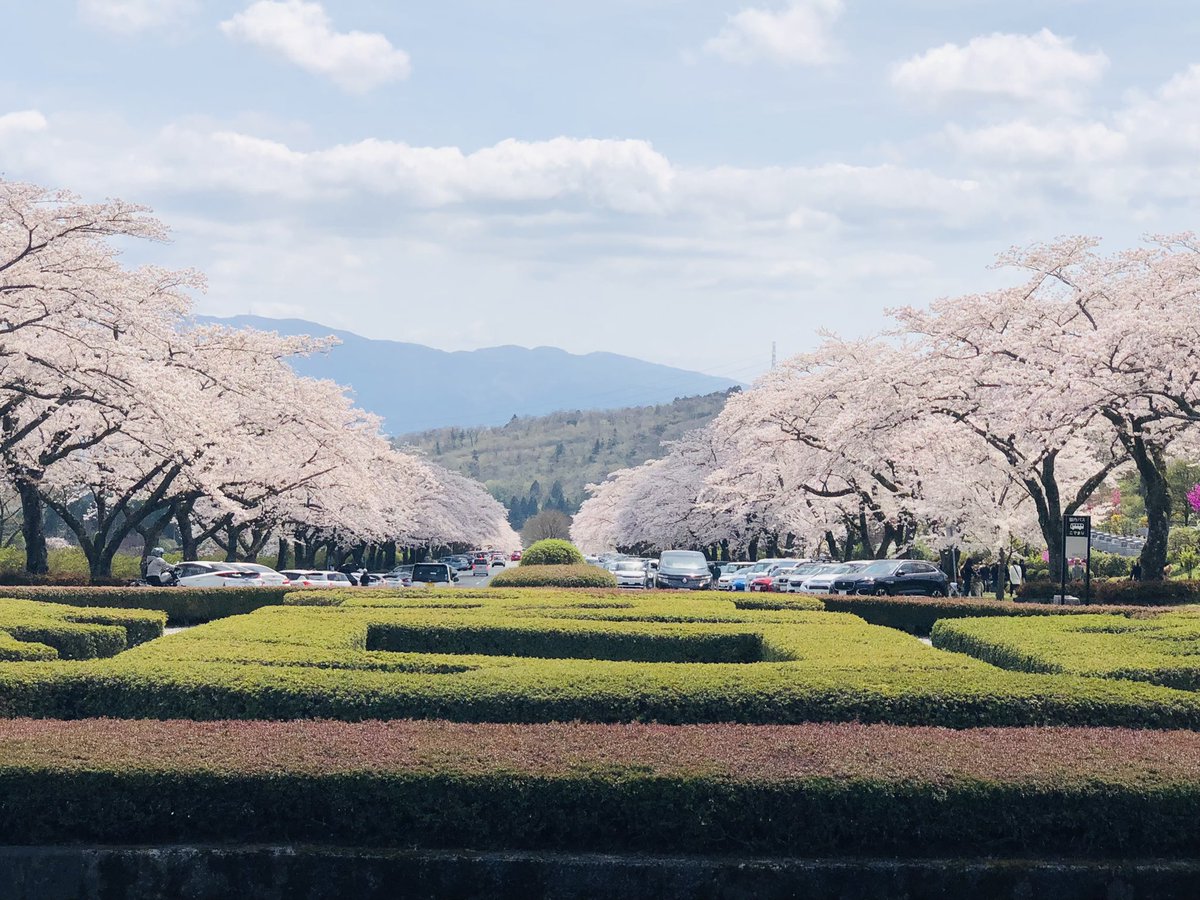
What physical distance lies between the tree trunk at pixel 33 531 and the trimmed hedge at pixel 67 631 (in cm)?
1629

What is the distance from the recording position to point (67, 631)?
14500mm

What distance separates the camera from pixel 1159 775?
8.05 meters

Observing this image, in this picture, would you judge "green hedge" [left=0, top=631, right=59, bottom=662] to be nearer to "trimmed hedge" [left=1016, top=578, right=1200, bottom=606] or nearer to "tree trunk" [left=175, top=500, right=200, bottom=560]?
"trimmed hedge" [left=1016, top=578, right=1200, bottom=606]

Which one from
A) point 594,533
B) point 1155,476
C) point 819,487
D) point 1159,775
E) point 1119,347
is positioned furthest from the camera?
point 594,533

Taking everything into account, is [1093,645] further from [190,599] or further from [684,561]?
[684,561]

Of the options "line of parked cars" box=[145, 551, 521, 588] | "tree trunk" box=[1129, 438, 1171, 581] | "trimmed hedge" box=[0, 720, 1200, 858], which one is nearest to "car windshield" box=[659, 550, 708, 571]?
"line of parked cars" box=[145, 551, 521, 588]

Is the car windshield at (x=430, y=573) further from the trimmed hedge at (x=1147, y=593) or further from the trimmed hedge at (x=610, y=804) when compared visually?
the trimmed hedge at (x=610, y=804)

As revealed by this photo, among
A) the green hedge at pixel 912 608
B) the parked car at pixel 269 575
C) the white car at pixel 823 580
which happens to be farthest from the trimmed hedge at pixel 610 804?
the parked car at pixel 269 575

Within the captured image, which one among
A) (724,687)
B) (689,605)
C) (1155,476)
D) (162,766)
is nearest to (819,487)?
(1155,476)

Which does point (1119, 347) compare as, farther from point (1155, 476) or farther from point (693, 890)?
point (693, 890)

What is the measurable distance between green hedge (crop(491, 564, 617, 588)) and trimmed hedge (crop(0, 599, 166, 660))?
11480 mm

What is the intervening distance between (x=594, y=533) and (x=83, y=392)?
77.2m

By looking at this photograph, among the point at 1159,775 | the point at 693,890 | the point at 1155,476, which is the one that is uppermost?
the point at 1155,476

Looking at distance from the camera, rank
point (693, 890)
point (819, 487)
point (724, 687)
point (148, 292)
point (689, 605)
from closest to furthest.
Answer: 1. point (693, 890)
2. point (724, 687)
3. point (689, 605)
4. point (148, 292)
5. point (819, 487)
